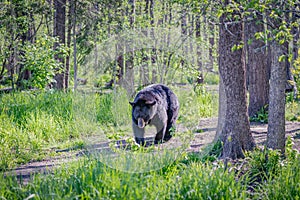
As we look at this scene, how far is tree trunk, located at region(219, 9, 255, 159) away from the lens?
6.01 metres

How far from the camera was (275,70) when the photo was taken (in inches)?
217

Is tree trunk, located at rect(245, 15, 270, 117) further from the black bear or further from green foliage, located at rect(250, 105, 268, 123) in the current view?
the black bear

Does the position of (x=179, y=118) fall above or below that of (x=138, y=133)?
above

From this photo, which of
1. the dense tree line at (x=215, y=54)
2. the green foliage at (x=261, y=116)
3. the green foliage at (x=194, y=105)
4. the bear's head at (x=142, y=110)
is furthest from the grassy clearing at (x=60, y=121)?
the green foliage at (x=261, y=116)

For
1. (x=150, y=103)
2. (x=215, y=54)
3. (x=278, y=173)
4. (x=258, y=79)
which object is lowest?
(x=278, y=173)

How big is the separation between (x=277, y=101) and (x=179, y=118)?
2.51 metres

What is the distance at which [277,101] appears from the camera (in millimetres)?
5543

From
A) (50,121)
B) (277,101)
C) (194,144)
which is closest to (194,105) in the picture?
(194,144)

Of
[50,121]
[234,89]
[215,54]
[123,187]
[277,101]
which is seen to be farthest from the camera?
[215,54]

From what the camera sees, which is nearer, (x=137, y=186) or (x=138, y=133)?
(x=137, y=186)

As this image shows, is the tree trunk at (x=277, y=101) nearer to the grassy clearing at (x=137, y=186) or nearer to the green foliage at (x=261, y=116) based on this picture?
the grassy clearing at (x=137, y=186)

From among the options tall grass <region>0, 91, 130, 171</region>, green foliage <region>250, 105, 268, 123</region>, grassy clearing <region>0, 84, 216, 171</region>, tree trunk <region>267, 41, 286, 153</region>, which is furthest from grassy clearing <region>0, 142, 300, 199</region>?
green foliage <region>250, 105, 268, 123</region>

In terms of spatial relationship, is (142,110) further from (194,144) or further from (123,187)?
(123,187)

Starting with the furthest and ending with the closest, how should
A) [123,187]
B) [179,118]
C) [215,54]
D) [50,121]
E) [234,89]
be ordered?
[215,54] → [50,121] → [179,118] → [234,89] → [123,187]
